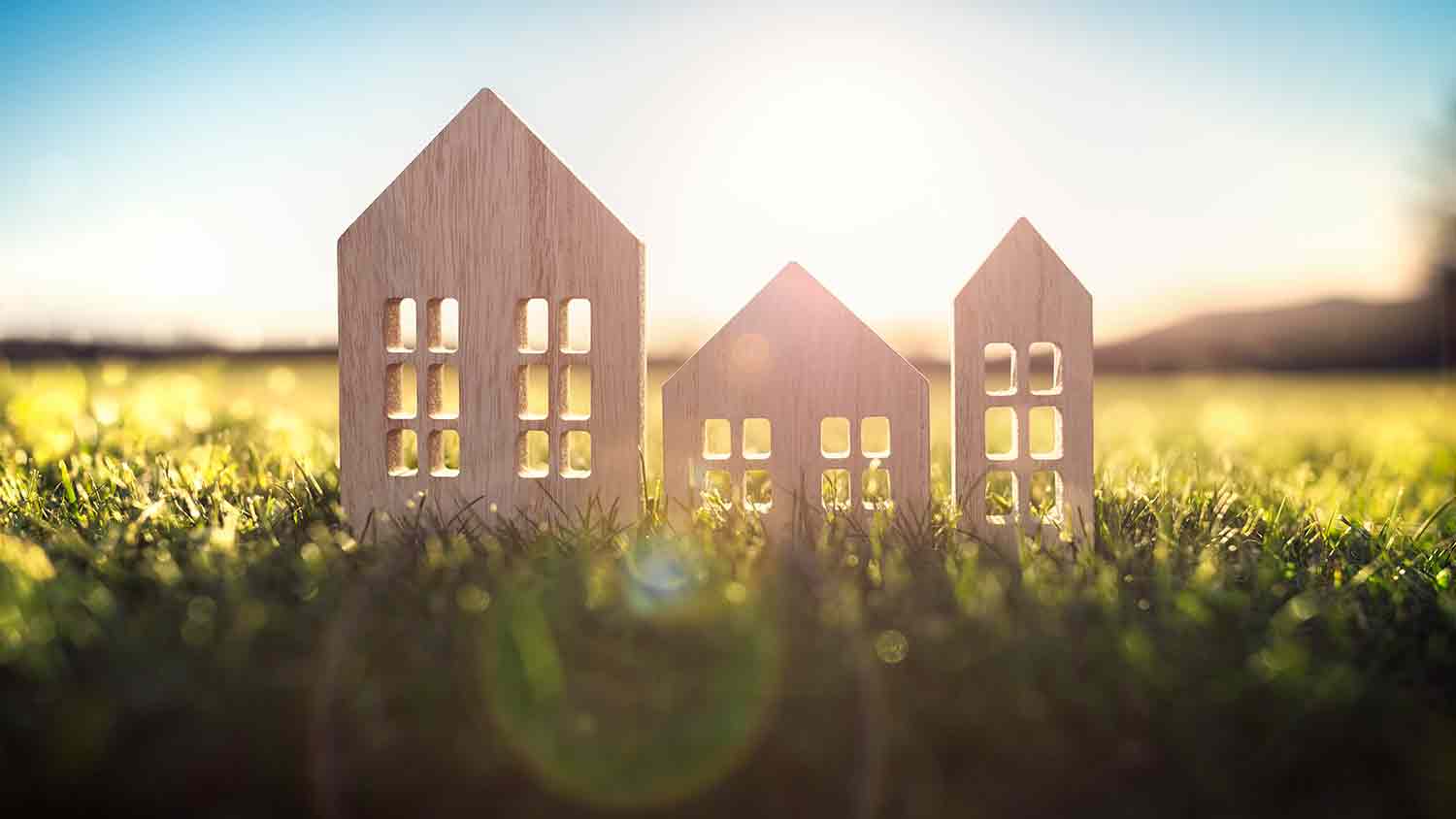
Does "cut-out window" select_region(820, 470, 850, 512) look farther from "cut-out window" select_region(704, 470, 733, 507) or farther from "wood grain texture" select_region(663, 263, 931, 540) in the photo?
"cut-out window" select_region(704, 470, 733, 507)

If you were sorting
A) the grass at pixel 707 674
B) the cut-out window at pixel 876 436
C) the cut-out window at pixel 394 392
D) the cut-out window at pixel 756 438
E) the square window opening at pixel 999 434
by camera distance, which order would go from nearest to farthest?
the grass at pixel 707 674, the cut-out window at pixel 394 392, the cut-out window at pixel 876 436, the cut-out window at pixel 756 438, the square window opening at pixel 999 434

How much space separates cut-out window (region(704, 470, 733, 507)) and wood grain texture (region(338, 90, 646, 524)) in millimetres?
256

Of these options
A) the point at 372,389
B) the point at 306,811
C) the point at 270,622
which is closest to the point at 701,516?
the point at 372,389

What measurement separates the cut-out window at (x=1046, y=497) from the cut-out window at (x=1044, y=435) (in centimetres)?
9

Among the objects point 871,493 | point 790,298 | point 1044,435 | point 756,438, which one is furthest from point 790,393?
point 1044,435

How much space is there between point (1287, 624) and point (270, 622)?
2614mm

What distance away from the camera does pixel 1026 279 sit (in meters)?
3.68

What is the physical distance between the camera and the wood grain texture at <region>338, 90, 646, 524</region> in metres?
3.65

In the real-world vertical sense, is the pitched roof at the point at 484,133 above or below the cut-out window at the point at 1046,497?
above

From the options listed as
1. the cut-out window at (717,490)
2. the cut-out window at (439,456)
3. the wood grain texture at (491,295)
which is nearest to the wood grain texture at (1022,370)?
the cut-out window at (717,490)

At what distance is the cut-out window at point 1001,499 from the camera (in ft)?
12.0

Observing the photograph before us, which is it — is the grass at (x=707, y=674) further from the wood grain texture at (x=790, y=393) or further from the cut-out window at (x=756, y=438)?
the cut-out window at (x=756, y=438)

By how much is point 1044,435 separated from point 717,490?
384 cm

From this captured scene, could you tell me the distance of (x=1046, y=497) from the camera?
14.9 feet
